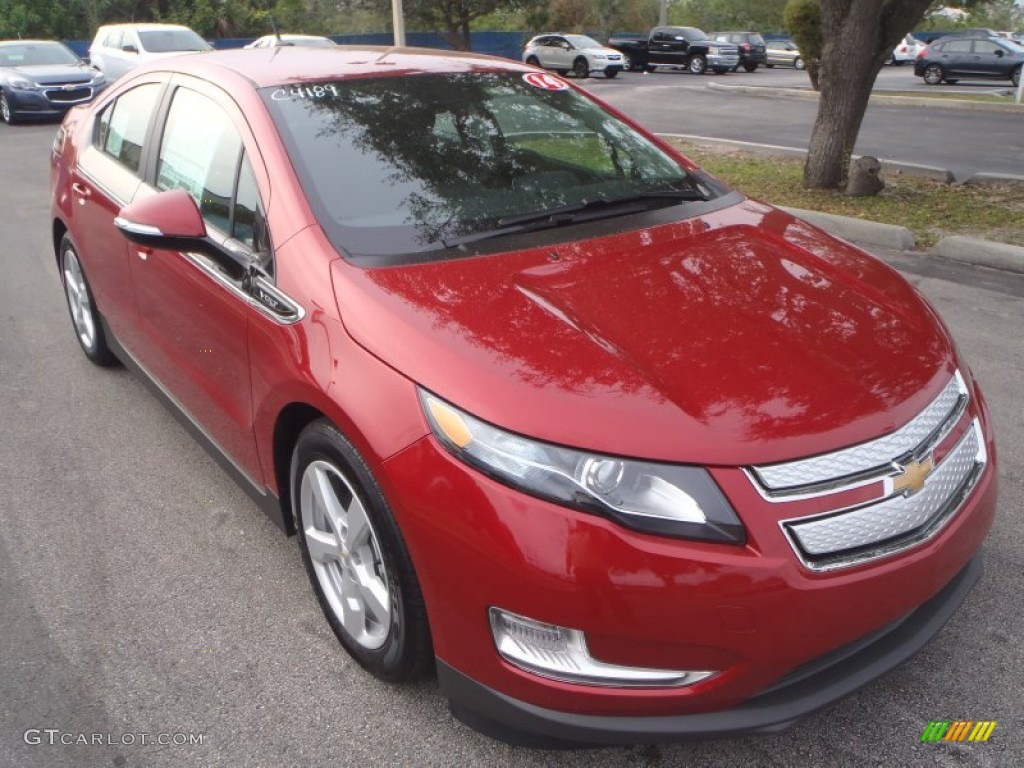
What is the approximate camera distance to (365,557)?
249 centimetres

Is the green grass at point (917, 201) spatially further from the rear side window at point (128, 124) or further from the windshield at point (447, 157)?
the rear side window at point (128, 124)

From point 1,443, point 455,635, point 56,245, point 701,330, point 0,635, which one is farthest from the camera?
point 56,245

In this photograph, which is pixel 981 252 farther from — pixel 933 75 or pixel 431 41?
pixel 431 41

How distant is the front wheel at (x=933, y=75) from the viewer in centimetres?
2892

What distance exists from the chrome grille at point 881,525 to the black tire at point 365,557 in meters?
0.92

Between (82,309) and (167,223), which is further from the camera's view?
(82,309)

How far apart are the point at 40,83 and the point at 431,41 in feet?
76.9

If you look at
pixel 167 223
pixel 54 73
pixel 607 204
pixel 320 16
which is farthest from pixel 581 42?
pixel 167 223

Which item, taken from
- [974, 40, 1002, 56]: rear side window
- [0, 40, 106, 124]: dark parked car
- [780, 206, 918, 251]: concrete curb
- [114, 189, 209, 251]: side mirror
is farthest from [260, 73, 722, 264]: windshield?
[974, 40, 1002, 56]: rear side window

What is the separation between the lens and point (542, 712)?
2.03m

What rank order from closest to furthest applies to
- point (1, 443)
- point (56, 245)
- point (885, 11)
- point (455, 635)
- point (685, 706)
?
point (685, 706), point (455, 635), point (1, 443), point (56, 245), point (885, 11)

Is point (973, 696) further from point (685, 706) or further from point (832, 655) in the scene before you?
point (685, 706)

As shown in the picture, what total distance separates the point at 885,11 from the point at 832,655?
26.9 feet

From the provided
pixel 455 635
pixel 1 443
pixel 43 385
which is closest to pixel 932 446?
pixel 455 635
